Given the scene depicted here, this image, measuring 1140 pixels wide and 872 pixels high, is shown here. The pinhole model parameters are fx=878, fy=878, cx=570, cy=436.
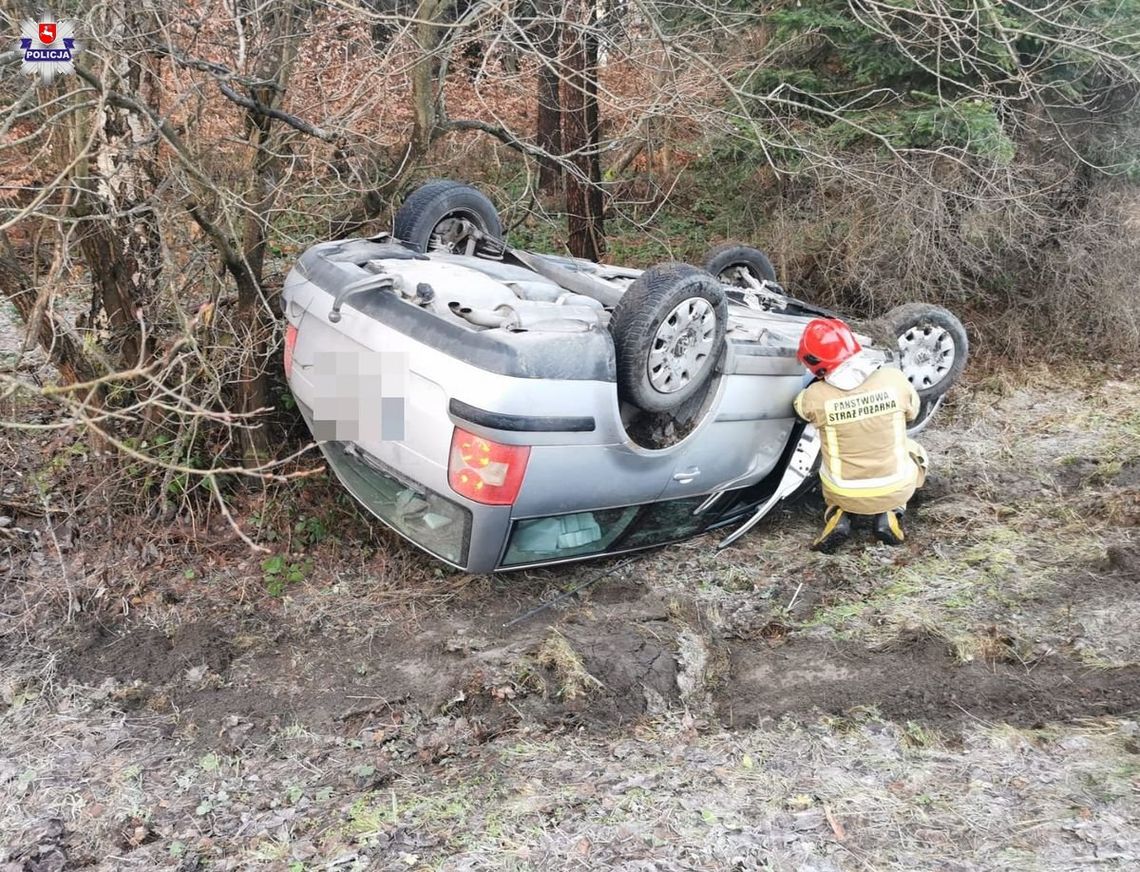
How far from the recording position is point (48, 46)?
409cm

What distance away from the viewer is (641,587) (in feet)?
15.0

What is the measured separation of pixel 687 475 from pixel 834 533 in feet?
3.74

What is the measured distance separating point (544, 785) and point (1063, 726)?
6.71ft

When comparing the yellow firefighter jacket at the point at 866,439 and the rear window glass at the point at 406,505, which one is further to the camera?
the yellow firefighter jacket at the point at 866,439

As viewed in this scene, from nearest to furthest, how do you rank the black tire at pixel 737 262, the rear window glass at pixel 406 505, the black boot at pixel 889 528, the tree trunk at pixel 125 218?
the rear window glass at pixel 406 505 < the tree trunk at pixel 125 218 < the black boot at pixel 889 528 < the black tire at pixel 737 262

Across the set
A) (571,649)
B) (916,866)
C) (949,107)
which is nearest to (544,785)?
(571,649)

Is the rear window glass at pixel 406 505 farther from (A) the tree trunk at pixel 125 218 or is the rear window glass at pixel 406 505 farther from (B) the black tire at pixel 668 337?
(A) the tree trunk at pixel 125 218

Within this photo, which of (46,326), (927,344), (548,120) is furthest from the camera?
(548,120)

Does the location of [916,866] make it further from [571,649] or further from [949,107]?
[949,107]

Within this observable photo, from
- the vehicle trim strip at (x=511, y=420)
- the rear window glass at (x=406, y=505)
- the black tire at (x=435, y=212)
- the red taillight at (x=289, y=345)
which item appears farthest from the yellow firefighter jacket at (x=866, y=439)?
the red taillight at (x=289, y=345)

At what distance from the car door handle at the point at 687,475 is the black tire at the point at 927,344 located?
6.32 feet

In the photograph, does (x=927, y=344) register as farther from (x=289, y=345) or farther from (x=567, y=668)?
(x=289, y=345)

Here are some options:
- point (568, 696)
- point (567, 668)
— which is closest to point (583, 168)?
point (567, 668)

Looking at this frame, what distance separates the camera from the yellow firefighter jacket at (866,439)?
4676 mm
